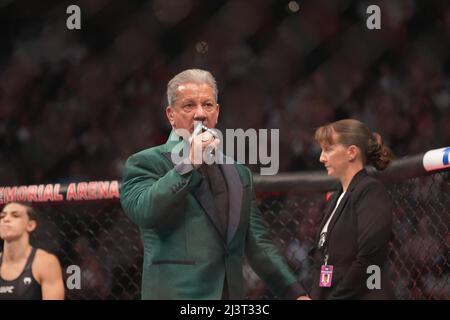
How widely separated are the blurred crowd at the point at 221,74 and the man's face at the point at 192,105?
160 centimetres

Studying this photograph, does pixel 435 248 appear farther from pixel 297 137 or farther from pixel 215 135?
pixel 215 135

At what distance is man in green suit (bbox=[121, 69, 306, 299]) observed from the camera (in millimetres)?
1358

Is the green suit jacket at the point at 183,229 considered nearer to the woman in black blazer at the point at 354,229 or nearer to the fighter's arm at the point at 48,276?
the woman in black blazer at the point at 354,229

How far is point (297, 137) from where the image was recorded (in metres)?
3.14

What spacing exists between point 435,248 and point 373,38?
1127 mm

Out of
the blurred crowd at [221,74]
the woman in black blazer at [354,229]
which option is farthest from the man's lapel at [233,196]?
the blurred crowd at [221,74]

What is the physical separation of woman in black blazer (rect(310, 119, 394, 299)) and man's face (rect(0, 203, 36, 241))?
89cm

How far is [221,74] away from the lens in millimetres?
3174

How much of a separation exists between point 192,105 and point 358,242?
0.54m

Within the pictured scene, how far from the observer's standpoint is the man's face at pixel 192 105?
4.54ft

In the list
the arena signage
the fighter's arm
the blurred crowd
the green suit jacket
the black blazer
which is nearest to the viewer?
the green suit jacket

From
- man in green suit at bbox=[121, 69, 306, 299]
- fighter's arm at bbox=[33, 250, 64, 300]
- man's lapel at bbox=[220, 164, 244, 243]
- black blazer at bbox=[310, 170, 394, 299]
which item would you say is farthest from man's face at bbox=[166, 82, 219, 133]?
fighter's arm at bbox=[33, 250, 64, 300]

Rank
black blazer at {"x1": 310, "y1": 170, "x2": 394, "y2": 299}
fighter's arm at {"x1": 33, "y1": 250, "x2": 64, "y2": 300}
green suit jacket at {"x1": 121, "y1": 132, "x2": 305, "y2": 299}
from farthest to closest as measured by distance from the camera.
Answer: fighter's arm at {"x1": 33, "y1": 250, "x2": 64, "y2": 300}, black blazer at {"x1": 310, "y1": 170, "x2": 394, "y2": 299}, green suit jacket at {"x1": 121, "y1": 132, "x2": 305, "y2": 299}

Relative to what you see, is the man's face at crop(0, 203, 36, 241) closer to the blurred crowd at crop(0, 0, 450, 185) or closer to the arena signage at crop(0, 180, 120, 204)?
the arena signage at crop(0, 180, 120, 204)
